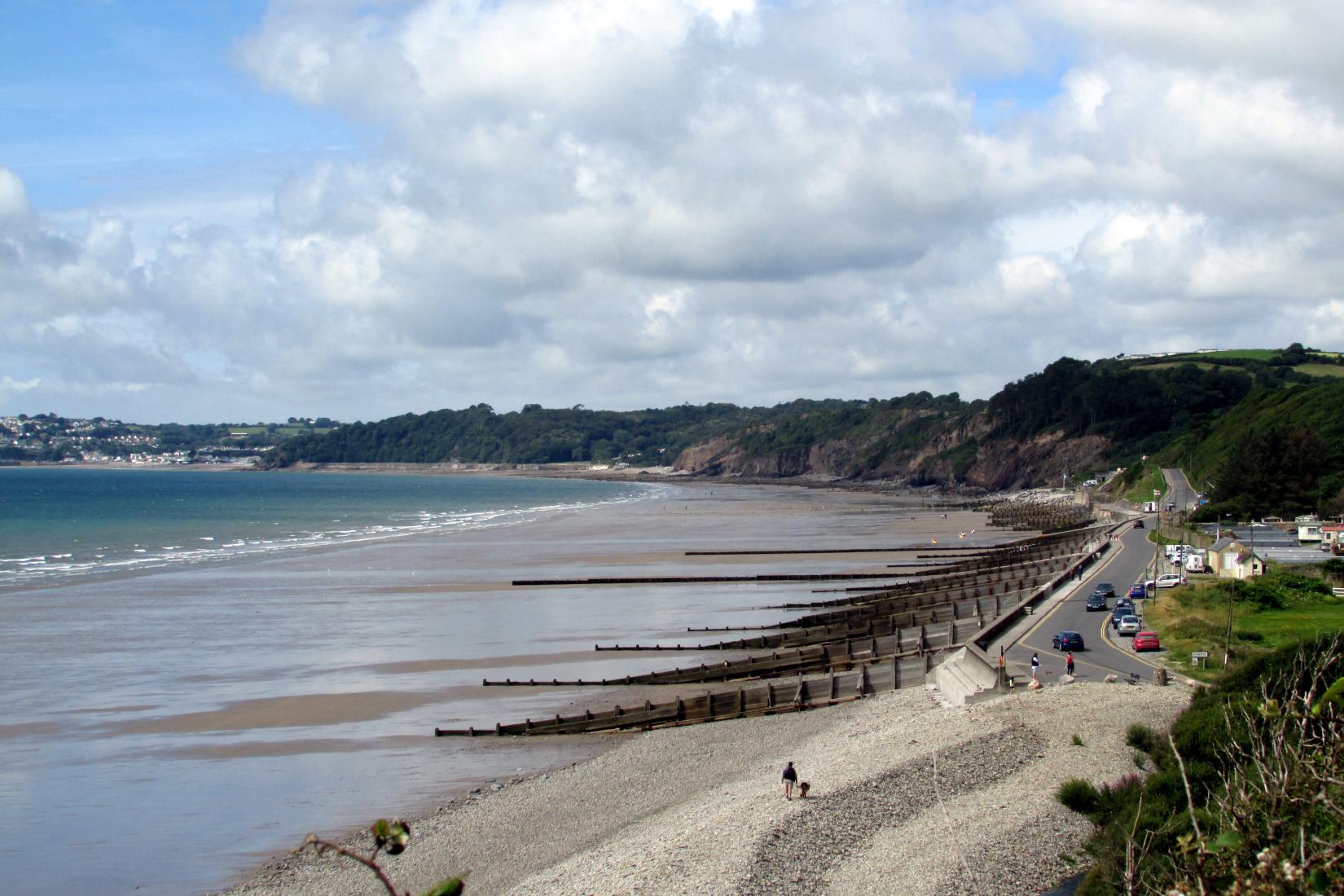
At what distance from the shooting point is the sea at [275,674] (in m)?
23.4

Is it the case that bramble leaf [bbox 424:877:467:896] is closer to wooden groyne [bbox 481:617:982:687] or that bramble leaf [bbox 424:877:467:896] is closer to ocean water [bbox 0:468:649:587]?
wooden groyne [bbox 481:617:982:687]

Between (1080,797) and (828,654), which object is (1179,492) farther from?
(1080,797)

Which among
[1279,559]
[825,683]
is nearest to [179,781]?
[825,683]

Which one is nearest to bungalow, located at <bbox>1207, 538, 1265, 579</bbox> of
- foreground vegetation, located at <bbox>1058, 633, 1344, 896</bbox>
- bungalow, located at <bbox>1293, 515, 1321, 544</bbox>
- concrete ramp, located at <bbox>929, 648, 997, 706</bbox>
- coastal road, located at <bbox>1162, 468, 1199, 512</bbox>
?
bungalow, located at <bbox>1293, 515, 1321, 544</bbox>

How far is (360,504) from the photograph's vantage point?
6353 inches

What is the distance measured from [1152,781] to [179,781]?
19.9 meters

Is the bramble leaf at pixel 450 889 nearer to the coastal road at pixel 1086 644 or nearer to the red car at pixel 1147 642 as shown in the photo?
the coastal road at pixel 1086 644

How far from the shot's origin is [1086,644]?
34.6 meters

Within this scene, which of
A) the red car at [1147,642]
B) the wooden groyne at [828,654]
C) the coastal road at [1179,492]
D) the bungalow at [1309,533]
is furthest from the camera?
the coastal road at [1179,492]

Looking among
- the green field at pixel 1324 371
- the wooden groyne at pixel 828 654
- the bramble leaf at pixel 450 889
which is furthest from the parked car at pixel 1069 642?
the green field at pixel 1324 371

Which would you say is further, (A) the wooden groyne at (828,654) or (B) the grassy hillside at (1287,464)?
(B) the grassy hillside at (1287,464)

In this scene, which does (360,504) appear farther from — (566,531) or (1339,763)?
(1339,763)

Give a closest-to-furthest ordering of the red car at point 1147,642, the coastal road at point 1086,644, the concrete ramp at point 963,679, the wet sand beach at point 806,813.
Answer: the wet sand beach at point 806,813, the concrete ramp at point 963,679, the coastal road at point 1086,644, the red car at point 1147,642

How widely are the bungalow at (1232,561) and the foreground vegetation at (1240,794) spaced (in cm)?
3030
